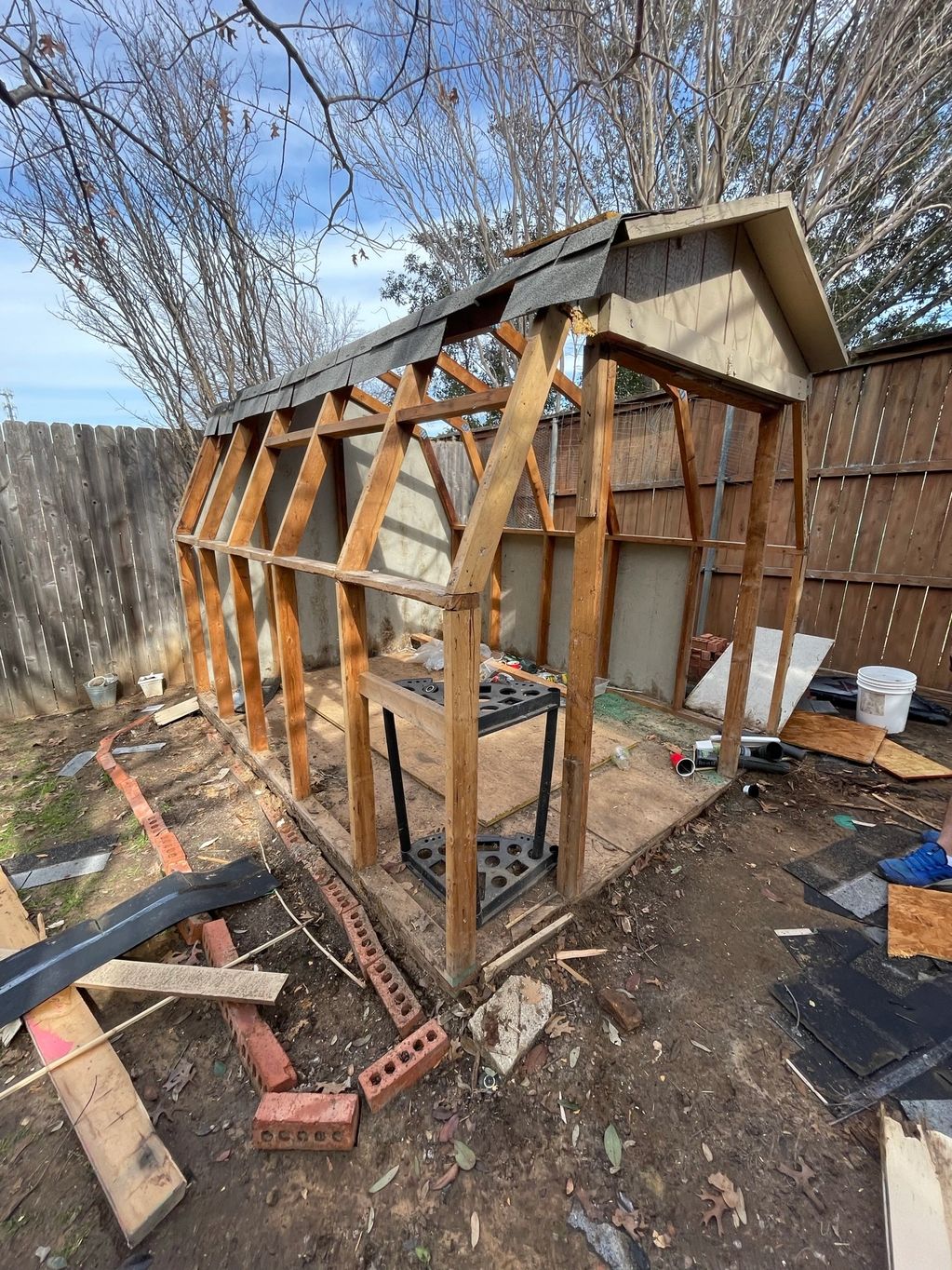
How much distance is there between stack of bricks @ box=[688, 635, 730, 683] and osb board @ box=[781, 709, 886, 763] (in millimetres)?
1030

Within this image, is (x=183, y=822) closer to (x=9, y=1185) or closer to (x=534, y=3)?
(x=9, y=1185)

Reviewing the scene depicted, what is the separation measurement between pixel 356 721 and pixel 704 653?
428 cm

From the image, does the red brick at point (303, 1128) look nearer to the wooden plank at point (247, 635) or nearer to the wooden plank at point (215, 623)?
the wooden plank at point (247, 635)

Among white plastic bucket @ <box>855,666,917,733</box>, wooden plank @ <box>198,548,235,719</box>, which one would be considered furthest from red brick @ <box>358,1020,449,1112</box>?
white plastic bucket @ <box>855,666,917,733</box>

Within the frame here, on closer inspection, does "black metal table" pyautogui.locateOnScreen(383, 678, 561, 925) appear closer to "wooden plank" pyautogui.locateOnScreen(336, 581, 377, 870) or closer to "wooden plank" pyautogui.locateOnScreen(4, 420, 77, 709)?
"wooden plank" pyautogui.locateOnScreen(336, 581, 377, 870)

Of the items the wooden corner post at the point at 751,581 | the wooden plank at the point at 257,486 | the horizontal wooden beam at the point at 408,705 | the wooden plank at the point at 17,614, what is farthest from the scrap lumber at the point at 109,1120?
the wooden plank at the point at 17,614

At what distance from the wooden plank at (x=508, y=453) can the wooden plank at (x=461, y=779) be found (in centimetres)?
15

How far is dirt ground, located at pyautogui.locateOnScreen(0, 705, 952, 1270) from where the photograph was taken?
52.0 inches

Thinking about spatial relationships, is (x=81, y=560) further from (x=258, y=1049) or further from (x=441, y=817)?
(x=258, y=1049)

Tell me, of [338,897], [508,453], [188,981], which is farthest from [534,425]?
[188,981]

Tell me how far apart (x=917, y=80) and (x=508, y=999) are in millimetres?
7693

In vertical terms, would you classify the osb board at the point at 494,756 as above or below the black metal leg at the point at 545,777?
below

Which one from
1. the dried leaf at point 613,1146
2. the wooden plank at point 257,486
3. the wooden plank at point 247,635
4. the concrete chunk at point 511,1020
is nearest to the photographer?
the dried leaf at point 613,1146

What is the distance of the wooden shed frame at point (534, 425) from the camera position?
5.16ft
